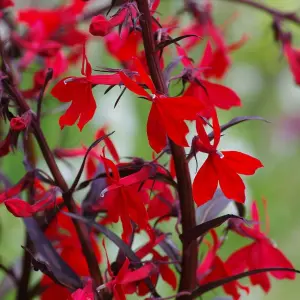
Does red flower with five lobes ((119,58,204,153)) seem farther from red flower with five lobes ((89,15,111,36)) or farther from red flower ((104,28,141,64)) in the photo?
red flower ((104,28,141,64))

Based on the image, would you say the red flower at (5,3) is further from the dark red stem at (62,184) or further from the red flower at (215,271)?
the red flower at (215,271)

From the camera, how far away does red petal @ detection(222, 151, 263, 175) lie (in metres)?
0.37

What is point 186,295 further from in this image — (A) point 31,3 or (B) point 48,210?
(A) point 31,3

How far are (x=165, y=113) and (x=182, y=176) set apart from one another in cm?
5

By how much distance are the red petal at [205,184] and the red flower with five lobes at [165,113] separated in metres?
0.03

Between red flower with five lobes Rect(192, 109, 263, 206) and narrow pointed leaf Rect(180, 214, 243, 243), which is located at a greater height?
red flower with five lobes Rect(192, 109, 263, 206)

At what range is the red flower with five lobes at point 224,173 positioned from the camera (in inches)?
14.6

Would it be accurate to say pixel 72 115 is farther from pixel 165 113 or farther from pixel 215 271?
pixel 215 271

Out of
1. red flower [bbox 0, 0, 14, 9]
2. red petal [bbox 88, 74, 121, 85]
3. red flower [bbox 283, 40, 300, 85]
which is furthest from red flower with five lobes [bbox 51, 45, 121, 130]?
red flower [bbox 283, 40, 300, 85]

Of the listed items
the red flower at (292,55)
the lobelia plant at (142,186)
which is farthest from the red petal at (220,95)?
the red flower at (292,55)

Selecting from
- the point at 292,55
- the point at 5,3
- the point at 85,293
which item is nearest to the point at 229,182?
the point at 85,293

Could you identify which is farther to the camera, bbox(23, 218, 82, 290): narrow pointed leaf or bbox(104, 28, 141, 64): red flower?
bbox(104, 28, 141, 64): red flower

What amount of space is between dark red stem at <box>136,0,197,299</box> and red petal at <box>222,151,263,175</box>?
31 millimetres

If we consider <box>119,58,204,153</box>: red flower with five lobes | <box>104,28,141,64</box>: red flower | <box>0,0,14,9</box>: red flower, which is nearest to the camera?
<box>119,58,204,153</box>: red flower with five lobes
